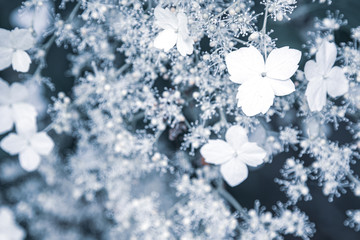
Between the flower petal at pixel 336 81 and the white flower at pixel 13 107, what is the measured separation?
2.13 ft

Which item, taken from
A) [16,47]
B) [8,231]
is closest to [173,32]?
[16,47]

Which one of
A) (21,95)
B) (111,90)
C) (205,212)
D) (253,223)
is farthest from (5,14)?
(253,223)

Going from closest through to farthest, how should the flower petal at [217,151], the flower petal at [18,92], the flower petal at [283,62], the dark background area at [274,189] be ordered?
the flower petal at [283,62]
the flower petal at [217,151]
the flower petal at [18,92]
the dark background area at [274,189]

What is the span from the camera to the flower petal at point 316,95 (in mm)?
640

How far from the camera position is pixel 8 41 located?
72 cm

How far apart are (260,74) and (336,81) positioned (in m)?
0.16

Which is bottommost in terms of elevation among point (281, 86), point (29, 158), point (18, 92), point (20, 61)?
point (29, 158)

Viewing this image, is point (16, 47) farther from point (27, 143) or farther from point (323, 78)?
point (323, 78)

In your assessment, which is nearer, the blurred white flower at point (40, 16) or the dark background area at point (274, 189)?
the blurred white flower at point (40, 16)

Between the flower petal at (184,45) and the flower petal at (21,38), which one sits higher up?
the flower petal at (184,45)

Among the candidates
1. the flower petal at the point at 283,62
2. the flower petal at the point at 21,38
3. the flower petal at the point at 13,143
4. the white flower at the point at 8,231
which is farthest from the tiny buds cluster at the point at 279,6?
the white flower at the point at 8,231

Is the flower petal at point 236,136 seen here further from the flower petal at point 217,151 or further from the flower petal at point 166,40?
the flower petal at point 166,40

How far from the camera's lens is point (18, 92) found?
82cm

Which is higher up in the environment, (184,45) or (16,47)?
(184,45)
